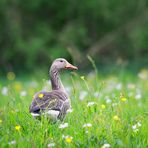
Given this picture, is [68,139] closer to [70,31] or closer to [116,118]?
[116,118]

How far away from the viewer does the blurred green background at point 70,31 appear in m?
23.6

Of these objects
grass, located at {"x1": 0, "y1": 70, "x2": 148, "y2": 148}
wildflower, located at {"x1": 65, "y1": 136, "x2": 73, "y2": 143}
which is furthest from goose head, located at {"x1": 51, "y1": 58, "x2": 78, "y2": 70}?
wildflower, located at {"x1": 65, "y1": 136, "x2": 73, "y2": 143}

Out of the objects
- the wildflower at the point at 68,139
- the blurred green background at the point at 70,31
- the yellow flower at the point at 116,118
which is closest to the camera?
the wildflower at the point at 68,139

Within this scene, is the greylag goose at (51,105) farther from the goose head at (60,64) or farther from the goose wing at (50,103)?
the goose head at (60,64)

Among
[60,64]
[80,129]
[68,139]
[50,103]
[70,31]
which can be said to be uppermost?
[70,31]

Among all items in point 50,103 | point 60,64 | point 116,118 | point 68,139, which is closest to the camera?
point 68,139

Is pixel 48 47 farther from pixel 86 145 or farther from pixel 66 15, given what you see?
pixel 86 145

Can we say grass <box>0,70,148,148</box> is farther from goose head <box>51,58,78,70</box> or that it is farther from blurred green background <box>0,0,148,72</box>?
blurred green background <box>0,0,148,72</box>

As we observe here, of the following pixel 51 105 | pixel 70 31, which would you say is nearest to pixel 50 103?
pixel 51 105

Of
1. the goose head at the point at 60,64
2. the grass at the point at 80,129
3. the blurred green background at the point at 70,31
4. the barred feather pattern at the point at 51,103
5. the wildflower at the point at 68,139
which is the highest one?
the blurred green background at the point at 70,31

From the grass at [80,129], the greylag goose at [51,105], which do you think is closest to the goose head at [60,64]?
the greylag goose at [51,105]

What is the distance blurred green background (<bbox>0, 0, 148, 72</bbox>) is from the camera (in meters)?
23.6

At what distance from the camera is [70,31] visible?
23844 mm

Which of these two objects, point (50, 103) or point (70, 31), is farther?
point (70, 31)
